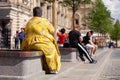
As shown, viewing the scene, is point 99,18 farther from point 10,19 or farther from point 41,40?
point 41,40

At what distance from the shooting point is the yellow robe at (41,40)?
1274 cm

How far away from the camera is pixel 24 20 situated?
5756 centimetres

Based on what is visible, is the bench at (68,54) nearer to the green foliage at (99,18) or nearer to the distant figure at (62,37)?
the distant figure at (62,37)

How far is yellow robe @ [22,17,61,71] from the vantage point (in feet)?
41.8

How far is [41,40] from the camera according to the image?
12828mm

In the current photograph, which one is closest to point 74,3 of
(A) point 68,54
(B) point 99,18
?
(A) point 68,54

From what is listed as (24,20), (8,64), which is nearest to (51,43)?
(8,64)

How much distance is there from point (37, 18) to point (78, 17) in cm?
11231

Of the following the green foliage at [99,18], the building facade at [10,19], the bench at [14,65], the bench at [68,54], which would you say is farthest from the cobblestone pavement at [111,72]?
the green foliage at [99,18]

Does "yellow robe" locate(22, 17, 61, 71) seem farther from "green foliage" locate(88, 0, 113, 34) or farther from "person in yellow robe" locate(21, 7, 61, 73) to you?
"green foliage" locate(88, 0, 113, 34)

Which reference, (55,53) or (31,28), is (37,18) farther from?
(55,53)

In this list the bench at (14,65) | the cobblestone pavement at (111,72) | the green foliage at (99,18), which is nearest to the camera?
→ the bench at (14,65)

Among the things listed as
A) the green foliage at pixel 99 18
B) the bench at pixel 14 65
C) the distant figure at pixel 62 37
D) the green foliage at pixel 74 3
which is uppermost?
the green foliage at pixel 74 3

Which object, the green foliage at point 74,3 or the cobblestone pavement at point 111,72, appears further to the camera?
the green foliage at point 74,3
